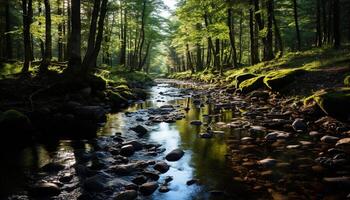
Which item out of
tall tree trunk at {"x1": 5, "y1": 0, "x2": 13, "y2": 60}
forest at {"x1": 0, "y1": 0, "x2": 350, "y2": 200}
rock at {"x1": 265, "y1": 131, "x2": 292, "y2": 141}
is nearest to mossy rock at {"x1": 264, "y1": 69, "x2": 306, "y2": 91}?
forest at {"x1": 0, "y1": 0, "x2": 350, "y2": 200}

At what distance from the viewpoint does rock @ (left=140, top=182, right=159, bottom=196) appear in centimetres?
663

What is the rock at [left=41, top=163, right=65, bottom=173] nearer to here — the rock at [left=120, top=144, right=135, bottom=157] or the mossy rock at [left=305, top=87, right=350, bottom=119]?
the rock at [left=120, top=144, right=135, bottom=157]

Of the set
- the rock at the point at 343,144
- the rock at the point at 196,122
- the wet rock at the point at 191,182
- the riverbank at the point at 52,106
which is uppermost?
the riverbank at the point at 52,106

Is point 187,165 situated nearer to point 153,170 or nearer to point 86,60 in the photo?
point 153,170

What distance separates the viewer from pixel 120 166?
8.05m

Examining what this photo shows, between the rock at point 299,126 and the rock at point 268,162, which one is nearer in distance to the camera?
the rock at point 268,162

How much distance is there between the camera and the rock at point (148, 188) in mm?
6632

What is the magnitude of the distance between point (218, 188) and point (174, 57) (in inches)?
3073

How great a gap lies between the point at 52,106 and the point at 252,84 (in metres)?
11.4

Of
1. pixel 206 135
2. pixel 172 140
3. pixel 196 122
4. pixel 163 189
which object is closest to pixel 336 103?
pixel 206 135

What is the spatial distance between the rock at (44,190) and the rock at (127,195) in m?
1.18

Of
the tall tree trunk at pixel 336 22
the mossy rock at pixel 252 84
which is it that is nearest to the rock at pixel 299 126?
the mossy rock at pixel 252 84

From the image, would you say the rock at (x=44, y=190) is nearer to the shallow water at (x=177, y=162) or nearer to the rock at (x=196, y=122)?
the shallow water at (x=177, y=162)

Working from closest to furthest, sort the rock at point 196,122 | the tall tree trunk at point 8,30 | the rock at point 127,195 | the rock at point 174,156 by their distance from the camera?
1. the rock at point 127,195
2. the rock at point 174,156
3. the rock at point 196,122
4. the tall tree trunk at point 8,30
